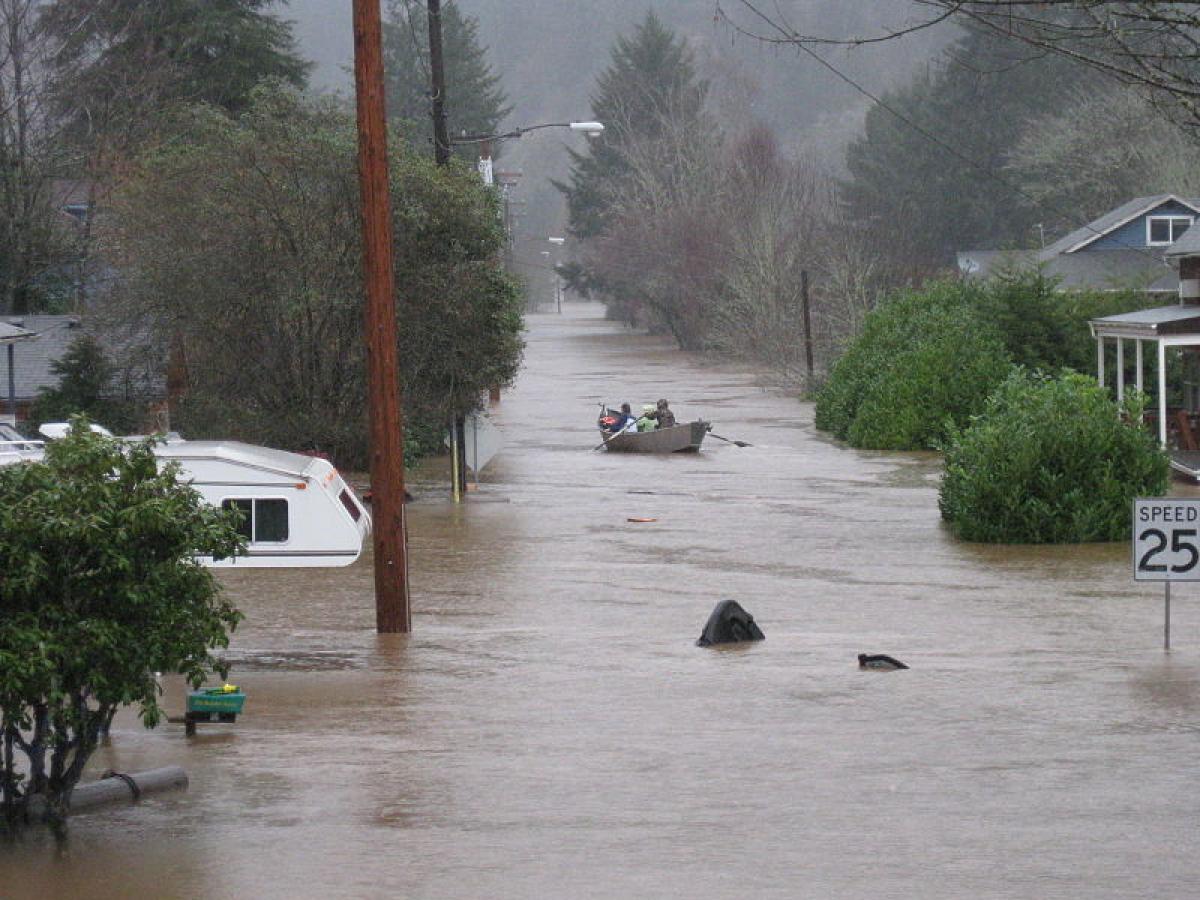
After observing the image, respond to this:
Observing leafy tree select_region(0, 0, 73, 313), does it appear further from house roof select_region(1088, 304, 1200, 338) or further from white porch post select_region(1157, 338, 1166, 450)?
white porch post select_region(1157, 338, 1166, 450)

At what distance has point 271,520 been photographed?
21141 millimetres

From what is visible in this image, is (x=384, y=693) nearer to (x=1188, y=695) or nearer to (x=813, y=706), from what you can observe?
(x=813, y=706)

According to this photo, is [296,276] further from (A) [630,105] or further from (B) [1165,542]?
(A) [630,105]

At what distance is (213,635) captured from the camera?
9617mm

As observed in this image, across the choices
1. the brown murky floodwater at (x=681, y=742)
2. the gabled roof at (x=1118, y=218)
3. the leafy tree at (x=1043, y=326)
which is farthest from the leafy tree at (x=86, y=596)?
the gabled roof at (x=1118, y=218)

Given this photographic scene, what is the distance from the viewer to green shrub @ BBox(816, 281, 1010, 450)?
4225cm

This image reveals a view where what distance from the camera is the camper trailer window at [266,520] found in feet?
68.7

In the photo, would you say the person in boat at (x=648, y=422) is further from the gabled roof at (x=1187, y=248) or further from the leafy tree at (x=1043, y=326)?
the gabled roof at (x=1187, y=248)

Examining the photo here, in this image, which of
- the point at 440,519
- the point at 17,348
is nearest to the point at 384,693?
the point at 440,519

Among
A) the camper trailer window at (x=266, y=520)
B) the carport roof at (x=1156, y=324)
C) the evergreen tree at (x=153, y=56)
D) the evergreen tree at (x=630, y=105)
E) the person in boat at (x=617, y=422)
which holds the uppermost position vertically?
the evergreen tree at (x=630, y=105)

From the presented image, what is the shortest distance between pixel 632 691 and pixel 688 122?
103 meters

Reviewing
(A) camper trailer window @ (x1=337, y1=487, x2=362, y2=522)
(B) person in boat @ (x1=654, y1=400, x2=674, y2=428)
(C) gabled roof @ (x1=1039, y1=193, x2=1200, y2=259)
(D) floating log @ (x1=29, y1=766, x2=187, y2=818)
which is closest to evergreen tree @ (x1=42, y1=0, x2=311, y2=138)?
(B) person in boat @ (x1=654, y1=400, x2=674, y2=428)

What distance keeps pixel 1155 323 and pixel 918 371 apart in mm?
11064

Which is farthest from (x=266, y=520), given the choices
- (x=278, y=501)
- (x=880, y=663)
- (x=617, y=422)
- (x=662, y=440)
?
(x=617, y=422)
